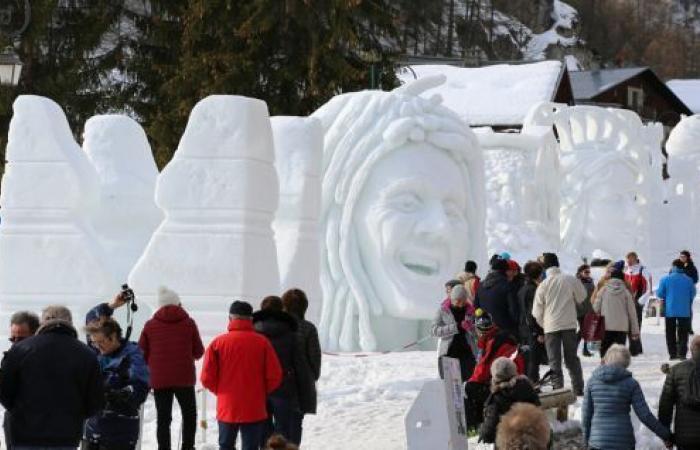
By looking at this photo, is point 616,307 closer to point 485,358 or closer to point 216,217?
point 216,217

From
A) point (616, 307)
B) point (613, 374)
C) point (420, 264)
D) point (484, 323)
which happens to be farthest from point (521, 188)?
point (613, 374)

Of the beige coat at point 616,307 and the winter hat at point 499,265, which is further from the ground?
the winter hat at point 499,265

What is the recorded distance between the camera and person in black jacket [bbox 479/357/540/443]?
31.4 feet

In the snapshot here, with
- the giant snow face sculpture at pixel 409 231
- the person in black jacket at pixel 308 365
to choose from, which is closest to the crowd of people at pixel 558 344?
the person in black jacket at pixel 308 365

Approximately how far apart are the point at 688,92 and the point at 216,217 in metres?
67.4

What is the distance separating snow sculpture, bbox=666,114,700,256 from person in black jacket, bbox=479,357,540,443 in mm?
31683

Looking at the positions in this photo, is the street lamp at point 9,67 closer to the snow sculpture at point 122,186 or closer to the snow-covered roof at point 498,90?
the snow sculpture at point 122,186

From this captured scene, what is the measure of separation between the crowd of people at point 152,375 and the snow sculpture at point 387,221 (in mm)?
7932

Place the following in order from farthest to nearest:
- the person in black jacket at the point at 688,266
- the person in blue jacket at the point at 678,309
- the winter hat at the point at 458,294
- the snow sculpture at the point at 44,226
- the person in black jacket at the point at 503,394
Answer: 1. the person in black jacket at the point at 688,266
2. the person in blue jacket at the point at 678,309
3. the snow sculpture at the point at 44,226
4. the winter hat at the point at 458,294
5. the person in black jacket at the point at 503,394

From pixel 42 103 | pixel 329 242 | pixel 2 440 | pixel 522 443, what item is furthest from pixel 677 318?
pixel 522 443

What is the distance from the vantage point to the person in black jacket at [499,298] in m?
15.5

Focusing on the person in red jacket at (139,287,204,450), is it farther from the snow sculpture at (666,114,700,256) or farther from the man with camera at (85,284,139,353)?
the snow sculpture at (666,114,700,256)

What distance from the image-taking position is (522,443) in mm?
6613

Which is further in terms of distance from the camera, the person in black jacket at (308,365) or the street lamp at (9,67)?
the street lamp at (9,67)
